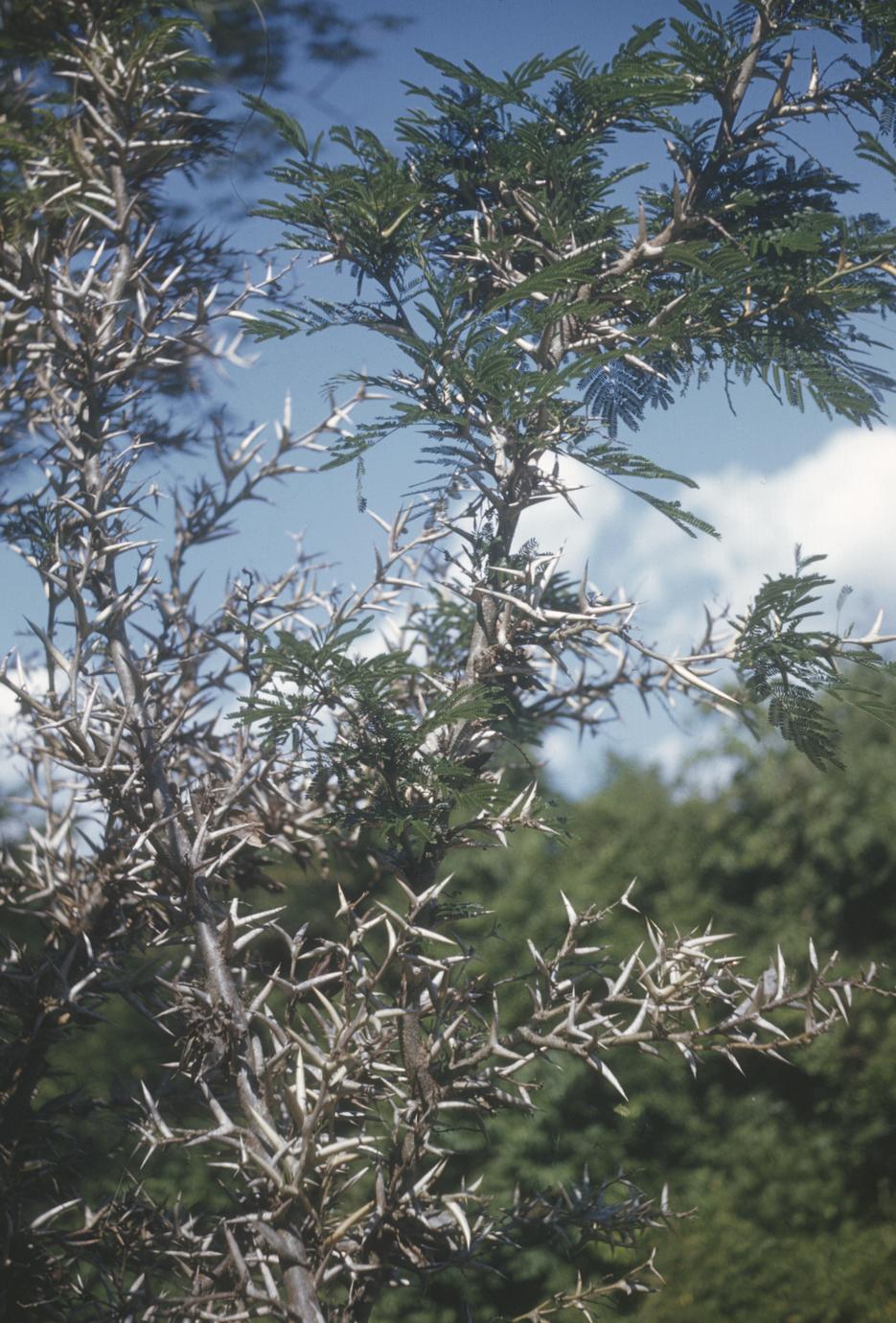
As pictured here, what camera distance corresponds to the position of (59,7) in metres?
2.13

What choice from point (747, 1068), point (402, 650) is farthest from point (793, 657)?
point (747, 1068)

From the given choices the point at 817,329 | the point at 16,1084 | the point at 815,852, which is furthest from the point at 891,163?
the point at 815,852

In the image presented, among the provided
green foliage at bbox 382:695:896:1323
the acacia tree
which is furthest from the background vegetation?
the acacia tree

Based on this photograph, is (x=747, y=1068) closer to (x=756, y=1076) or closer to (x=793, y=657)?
(x=756, y=1076)

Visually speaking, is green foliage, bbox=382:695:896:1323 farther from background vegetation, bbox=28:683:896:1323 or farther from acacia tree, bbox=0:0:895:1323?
acacia tree, bbox=0:0:895:1323

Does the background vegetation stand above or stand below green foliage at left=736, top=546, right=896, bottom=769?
below

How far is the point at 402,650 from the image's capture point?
1.92 meters

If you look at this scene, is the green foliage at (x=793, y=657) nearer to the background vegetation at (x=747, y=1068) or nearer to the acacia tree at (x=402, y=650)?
the acacia tree at (x=402, y=650)

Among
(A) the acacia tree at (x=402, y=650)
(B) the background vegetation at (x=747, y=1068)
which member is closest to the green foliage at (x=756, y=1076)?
(B) the background vegetation at (x=747, y=1068)

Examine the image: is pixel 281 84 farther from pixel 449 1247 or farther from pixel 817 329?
pixel 449 1247

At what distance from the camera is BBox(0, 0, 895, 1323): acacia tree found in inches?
65.7

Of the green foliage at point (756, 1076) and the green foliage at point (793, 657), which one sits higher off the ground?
the green foliage at point (793, 657)

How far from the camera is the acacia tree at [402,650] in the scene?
1.67 meters

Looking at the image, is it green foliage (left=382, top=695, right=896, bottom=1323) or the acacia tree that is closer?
the acacia tree
